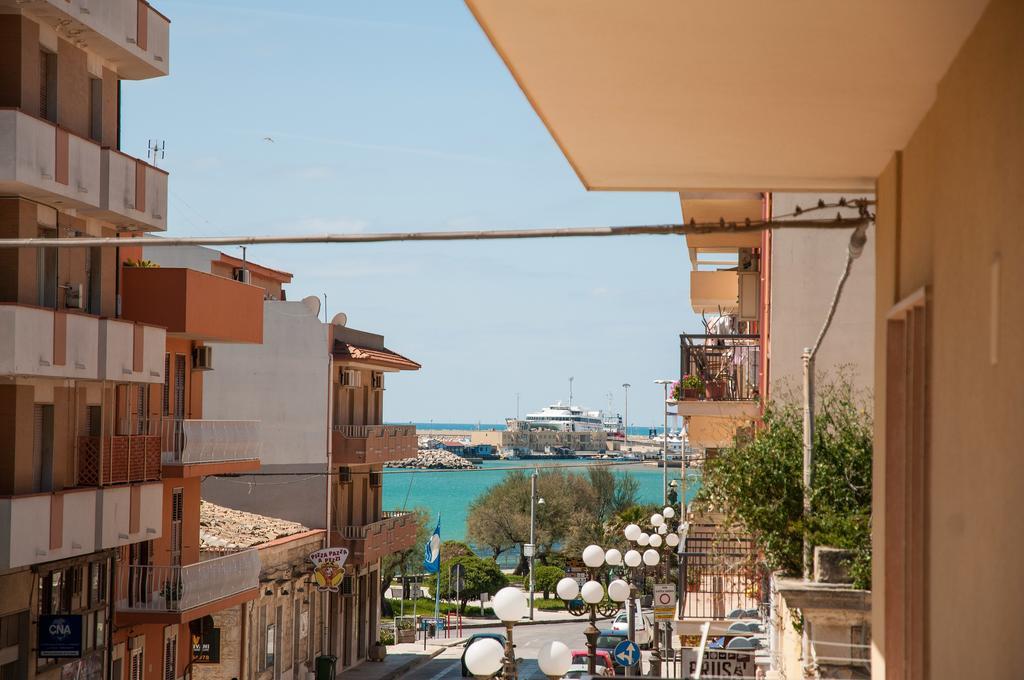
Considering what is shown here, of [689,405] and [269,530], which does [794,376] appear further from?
[269,530]

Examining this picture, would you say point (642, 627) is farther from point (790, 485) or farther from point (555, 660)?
point (790, 485)

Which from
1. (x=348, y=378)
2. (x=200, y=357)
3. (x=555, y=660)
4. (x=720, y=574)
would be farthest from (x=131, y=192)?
(x=348, y=378)

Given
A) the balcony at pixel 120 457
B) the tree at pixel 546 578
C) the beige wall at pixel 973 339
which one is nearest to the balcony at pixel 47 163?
the balcony at pixel 120 457

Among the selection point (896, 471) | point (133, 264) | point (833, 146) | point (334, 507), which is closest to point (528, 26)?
point (833, 146)

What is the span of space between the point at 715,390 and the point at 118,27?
45.1 ft

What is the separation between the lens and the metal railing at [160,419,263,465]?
28.8 metres

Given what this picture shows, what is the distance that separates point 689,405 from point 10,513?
1308cm

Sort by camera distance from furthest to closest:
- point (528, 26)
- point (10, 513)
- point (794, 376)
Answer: point (794, 376)
point (10, 513)
point (528, 26)

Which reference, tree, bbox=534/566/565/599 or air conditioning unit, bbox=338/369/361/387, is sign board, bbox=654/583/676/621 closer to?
air conditioning unit, bbox=338/369/361/387

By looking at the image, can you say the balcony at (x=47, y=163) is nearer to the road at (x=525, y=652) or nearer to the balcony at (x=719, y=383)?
the balcony at (x=719, y=383)

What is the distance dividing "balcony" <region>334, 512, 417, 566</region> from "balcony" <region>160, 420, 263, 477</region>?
12.5 m

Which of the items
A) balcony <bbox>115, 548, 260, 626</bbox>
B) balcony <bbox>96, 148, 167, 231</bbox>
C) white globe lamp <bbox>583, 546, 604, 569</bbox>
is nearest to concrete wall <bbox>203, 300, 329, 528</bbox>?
balcony <bbox>115, 548, 260, 626</bbox>

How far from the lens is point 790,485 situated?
12508 millimetres

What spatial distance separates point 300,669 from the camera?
1553 inches
